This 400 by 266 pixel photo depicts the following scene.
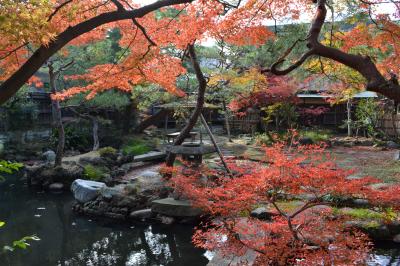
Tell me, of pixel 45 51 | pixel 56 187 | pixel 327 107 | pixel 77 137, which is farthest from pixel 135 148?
pixel 45 51

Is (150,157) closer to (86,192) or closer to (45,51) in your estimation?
(86,192)

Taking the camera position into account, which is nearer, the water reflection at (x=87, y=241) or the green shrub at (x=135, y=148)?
the water reflection at (x=87, y=241)

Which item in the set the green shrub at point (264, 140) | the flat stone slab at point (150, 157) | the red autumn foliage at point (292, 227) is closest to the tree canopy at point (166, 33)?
the red autumn foliage at point (292, 227)

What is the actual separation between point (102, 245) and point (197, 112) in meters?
3.99

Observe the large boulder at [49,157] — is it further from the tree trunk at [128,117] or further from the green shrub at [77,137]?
the tree trunk at [128,117]

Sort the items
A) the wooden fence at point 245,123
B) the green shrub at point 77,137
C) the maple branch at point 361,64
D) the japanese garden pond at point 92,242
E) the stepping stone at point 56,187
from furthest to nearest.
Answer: the wooden fence at point 245,123, the green shrub at point 77,137, the stepping stone at point 56,187, the japanese garden pond at point 92,242, the maple branch at point 361,64

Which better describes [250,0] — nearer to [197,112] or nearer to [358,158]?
[197,112]

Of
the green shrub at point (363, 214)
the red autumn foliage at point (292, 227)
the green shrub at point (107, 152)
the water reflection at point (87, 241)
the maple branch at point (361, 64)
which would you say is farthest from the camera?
the green shrub at point (107, 152)

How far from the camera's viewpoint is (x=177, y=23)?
814cm

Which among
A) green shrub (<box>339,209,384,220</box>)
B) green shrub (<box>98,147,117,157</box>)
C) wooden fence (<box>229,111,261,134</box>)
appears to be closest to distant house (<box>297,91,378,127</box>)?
wooden fence (<box>229,111,261,134</box>)

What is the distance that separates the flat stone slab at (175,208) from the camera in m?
9.22

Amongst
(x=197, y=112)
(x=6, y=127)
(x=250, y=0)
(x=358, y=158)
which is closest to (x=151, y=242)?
(x=197, y=112)

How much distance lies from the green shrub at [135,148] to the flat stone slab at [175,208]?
8.30 meters

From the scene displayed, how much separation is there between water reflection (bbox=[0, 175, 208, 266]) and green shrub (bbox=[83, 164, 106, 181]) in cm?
225
